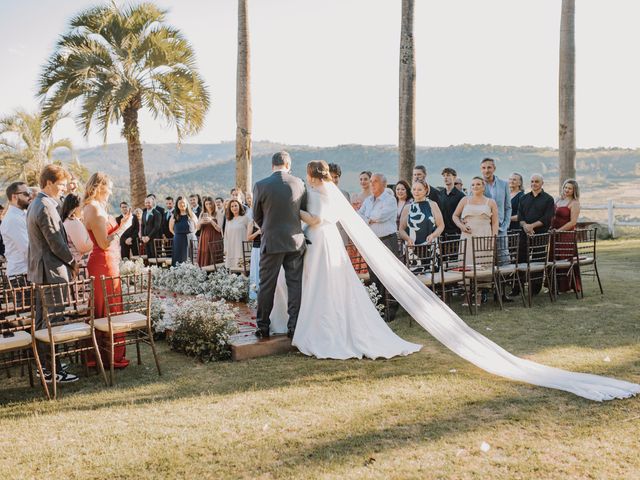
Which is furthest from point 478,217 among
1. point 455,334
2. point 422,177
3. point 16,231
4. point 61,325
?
point 16,231

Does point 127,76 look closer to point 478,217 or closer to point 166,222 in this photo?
point 166,222

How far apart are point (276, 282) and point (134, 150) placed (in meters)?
12.8

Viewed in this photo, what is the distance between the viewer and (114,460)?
13.2 feet

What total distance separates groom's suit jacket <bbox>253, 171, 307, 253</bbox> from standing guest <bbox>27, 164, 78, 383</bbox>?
6.61 feet

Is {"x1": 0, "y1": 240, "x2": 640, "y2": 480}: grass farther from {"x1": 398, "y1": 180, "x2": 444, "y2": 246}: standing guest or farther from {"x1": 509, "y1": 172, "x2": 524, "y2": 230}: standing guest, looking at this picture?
{"x1": 509, "y1": 172, "x2": 524, "y2": 230}: standing guest

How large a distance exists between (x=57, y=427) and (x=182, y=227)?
8.81 metres

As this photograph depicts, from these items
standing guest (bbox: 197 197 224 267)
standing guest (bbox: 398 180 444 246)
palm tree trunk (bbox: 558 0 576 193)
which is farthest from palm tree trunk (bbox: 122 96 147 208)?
palm tree trunk (bbox: 558 0 576 193)

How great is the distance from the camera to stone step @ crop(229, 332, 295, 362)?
6559 mm

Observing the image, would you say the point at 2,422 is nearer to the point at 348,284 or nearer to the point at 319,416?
the point at 319,416

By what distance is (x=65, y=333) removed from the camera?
570 centimetres

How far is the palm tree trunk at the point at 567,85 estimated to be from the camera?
13945 mm

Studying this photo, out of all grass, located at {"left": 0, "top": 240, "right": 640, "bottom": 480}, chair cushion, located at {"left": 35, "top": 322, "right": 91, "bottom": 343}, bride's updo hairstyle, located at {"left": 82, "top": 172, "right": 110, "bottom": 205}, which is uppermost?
bride's updo hairstyle, located at {"left": 82, "top": 172, "right": 110, "bottom": 205}

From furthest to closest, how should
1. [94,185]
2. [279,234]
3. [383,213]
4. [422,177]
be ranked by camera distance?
[422,177] < [383,213] < [279,234] < [94,185]

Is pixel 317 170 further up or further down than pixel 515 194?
further up
